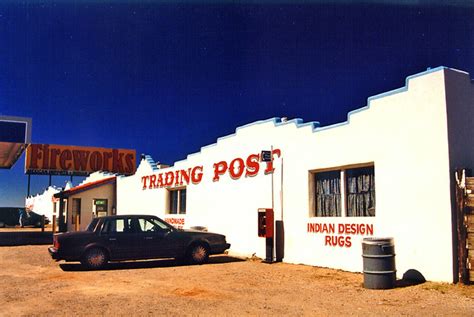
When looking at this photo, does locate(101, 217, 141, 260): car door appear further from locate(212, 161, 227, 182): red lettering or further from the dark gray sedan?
locate(212, 161, 227, 182): red lettering

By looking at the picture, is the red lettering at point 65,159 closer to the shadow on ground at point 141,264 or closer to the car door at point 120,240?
the shadow on ground at point 141,264

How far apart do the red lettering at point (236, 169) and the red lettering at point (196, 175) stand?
2.30 metres

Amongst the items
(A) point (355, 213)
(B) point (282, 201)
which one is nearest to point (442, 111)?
(A) point (355, 213)

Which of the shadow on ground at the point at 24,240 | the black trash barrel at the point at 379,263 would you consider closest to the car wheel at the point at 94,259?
the black trash barrel at the point at 379,263

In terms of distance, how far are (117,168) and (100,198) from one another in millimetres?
7213

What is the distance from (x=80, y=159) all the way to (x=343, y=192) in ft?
88.8

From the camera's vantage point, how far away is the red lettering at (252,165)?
1598 cm

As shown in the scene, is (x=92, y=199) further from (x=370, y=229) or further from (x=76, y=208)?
(x=370, y=229)

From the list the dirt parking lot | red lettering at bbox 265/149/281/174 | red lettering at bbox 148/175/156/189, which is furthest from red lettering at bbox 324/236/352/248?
red lettering at bbox 148/175/156/189

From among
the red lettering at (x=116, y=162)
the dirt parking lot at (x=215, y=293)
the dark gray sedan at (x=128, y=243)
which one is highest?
the red lettering at (x=116, y=162)

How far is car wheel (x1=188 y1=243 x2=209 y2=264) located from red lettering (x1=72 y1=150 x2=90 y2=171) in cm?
2345

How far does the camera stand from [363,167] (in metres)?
12.3

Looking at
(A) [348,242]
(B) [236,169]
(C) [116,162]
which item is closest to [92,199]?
(C) [116,162]

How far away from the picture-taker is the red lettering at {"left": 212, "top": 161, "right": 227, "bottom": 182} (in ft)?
58.1
